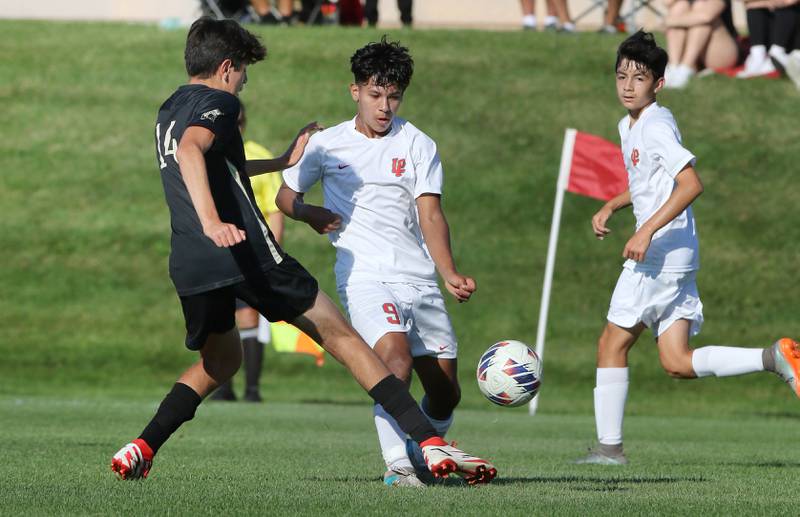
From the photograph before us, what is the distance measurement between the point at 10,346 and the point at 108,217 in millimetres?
3362

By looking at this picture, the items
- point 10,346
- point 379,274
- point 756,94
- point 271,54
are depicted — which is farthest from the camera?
point 271,54

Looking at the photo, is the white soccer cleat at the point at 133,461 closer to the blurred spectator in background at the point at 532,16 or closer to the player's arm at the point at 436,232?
the player's arm at the point at 436,232

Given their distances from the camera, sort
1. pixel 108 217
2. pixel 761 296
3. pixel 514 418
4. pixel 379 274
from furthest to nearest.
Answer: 1. pixel 108 217
2. pixel 761 296
3. pixel 514 418
4. pixel 379 274

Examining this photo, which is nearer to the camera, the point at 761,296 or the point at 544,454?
the point at 544,454

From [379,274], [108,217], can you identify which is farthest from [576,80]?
[379,274]

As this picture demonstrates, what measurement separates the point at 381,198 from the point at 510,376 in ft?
3.55

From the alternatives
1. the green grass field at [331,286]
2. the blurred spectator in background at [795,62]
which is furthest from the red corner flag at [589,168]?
the blurred spectator in background at [795,62]

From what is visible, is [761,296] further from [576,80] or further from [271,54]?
[271,54]

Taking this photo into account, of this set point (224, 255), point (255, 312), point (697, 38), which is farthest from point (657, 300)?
point (697, 38)

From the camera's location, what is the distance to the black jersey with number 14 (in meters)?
6.11

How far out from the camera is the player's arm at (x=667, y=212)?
7359mm

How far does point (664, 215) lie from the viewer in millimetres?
7453

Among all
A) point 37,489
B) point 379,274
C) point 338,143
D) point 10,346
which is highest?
point 338,143

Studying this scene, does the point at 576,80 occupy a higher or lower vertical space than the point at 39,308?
higher
